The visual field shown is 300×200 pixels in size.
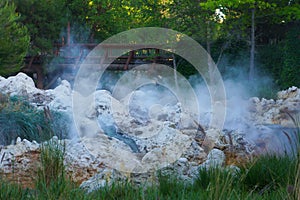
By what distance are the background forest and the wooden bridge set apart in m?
0.31

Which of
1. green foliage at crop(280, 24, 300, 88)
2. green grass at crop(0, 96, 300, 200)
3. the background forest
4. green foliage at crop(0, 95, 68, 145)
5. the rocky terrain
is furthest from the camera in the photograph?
green foliage at crop(280, 24, 300, 88)

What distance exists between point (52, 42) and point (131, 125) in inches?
295

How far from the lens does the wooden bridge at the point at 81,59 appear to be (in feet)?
39.9

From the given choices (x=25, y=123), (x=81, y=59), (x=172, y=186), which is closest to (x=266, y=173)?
(x=172, y=186)

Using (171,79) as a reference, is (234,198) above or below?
below

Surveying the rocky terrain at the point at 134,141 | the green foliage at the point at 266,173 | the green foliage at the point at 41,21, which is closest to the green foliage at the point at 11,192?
the rocky terrain at the point at 134,141

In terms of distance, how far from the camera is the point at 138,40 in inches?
497

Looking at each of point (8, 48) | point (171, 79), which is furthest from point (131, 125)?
point (171, 79)

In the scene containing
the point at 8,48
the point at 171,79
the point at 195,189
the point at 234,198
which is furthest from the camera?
the point at 171,79

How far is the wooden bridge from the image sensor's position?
12164mm

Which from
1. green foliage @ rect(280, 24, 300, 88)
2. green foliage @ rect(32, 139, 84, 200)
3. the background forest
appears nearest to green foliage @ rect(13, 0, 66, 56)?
the background forest

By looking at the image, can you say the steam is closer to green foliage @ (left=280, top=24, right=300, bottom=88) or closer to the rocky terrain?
the rocky terrain

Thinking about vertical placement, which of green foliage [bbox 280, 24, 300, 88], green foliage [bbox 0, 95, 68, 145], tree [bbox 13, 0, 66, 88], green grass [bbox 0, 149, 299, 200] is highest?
tree [bbox 13, 0, 66, 88]

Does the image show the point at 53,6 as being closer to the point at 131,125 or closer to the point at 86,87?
the point at 86,87
